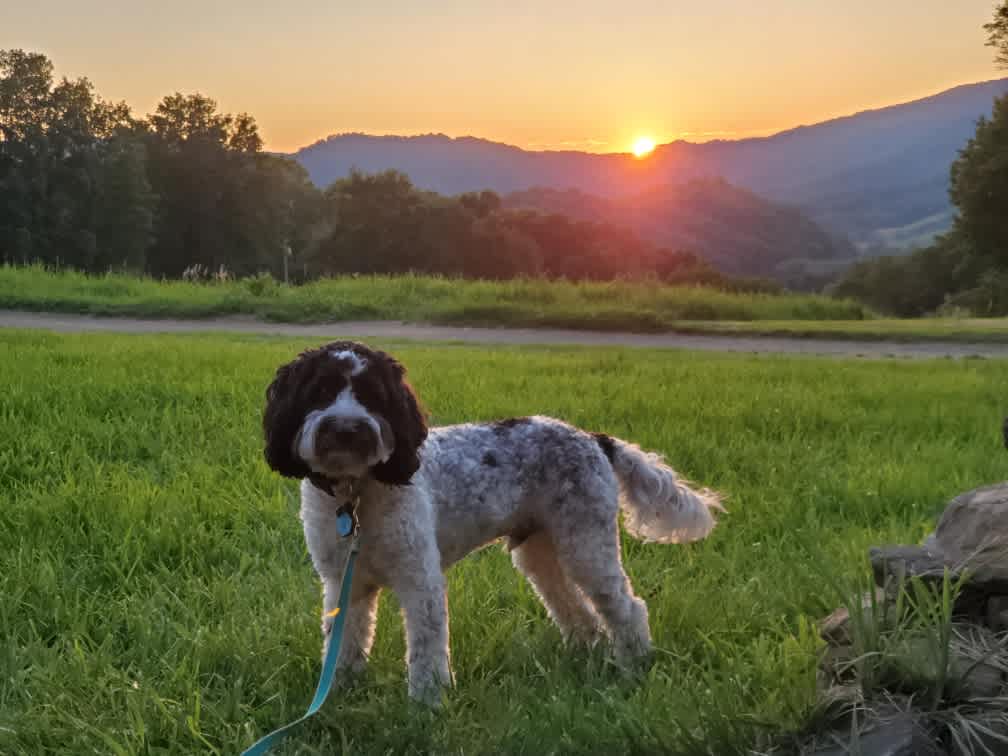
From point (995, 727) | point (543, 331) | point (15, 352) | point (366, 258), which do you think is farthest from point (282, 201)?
point (995, 727)

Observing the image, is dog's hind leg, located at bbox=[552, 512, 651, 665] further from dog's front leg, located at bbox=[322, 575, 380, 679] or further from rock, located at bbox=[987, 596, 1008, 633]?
rock, located at bbox=[987, 596, 1008, 633]

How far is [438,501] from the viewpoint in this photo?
11.8 feet

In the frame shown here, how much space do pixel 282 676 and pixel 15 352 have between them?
954 centimetres

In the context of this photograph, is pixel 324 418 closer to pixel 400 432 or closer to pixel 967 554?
pixel 400 432

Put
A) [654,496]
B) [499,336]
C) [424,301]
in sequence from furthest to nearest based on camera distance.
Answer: [424,301]
[499,336]
[654,496]

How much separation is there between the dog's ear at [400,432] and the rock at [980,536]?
193 cm

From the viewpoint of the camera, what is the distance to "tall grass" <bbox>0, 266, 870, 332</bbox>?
2102cm

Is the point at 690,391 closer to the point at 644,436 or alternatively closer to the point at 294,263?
the point at 644,436

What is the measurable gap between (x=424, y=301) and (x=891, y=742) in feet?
69.3

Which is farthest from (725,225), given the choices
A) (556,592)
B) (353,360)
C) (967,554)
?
(353,360)

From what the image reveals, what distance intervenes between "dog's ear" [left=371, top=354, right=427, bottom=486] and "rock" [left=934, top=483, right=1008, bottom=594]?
75.9 inches

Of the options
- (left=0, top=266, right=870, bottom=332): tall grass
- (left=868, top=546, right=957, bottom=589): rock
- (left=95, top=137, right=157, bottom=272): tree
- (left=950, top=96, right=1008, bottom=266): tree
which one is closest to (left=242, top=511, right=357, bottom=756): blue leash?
(left=868, top=546, right=957, bottom=589): rock

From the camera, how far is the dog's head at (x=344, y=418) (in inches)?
119

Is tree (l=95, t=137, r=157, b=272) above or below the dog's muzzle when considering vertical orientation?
above
